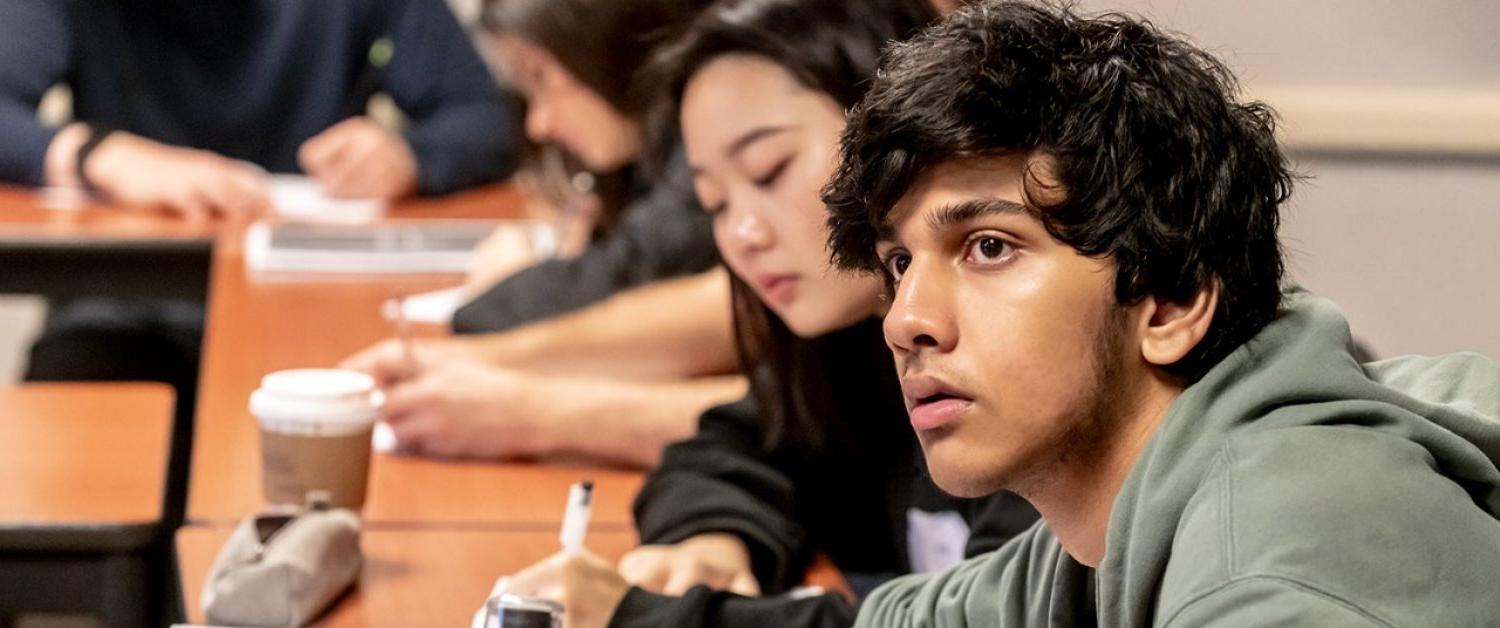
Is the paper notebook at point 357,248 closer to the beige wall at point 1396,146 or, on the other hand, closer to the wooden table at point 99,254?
the wooden table at point 99,254

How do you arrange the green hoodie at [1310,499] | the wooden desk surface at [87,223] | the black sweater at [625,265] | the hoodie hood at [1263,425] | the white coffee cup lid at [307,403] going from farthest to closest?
the wooden desk surface at [87,223] < the black sweater at [625,265] < the white coffee cup lid at [307,403] < the hoodie hood at [1263,425] < the green hoodie at [1310,499]

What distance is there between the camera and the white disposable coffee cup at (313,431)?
168 cm

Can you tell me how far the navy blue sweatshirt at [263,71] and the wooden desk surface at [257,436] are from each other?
89 centimetres

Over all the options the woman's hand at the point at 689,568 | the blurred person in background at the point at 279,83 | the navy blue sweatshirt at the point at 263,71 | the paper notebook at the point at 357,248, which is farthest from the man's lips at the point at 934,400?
the navy blue sweatshirt at the point at 263,71

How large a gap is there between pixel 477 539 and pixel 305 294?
3.33 ft

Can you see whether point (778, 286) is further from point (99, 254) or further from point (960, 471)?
point (99, 254)

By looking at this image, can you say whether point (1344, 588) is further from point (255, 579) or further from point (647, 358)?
point (647, 358)

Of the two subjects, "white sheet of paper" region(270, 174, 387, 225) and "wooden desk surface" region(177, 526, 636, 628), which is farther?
"white sheet of paper" region(270, 174, 387, 225)

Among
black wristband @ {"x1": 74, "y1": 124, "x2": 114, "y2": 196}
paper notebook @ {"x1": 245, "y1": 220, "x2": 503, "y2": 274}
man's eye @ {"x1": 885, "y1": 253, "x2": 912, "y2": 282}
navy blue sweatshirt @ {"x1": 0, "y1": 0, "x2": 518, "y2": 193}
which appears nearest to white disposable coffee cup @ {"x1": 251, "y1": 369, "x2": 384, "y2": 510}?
man's eye @ {"x1": 885, "y1": 253, "x2": 912, "y2": 282}

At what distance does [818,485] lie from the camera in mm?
1879

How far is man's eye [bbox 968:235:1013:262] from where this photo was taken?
104 centimetres

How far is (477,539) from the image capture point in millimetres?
1734

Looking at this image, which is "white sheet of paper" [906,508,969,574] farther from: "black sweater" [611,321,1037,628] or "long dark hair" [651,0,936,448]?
"long dark hair" [651,0,936,448]

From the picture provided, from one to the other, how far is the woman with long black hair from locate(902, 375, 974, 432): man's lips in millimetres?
482
